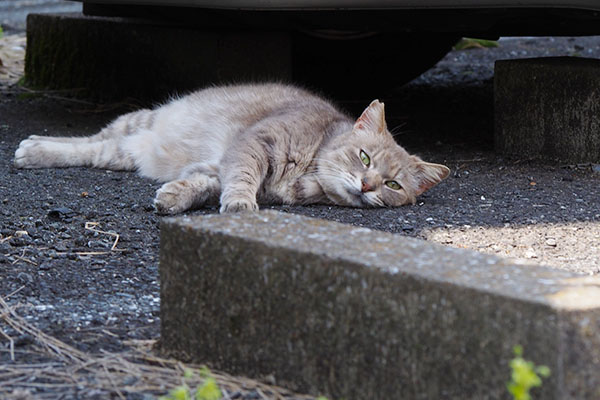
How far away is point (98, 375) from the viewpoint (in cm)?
191

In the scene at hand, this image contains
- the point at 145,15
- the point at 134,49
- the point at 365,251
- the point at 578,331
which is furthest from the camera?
the point at 134,49

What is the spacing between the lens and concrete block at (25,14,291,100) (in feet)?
16.2

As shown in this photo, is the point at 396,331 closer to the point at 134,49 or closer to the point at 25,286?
the point at 25,286

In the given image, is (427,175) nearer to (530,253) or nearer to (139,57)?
(530,253)

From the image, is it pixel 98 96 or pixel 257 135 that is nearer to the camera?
pixel 257 135

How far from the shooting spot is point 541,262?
9.22ft

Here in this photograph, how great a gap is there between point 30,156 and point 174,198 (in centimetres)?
107

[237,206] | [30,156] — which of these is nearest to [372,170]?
[237,206]

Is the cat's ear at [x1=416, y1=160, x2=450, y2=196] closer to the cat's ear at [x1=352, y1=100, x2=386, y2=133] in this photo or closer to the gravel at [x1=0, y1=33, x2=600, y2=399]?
the gravel at [x1=0, y1=33, x2=600, y2=399]

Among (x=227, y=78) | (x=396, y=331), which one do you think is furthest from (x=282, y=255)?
(x=227, y=78)

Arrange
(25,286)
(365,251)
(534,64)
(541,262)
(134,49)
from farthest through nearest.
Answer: (134,49), (534,64), (541,262), (25,286), (365,251)

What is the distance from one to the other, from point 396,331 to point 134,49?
4.36m

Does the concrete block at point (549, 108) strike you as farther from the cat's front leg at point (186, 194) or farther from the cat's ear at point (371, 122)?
the cat's front leg at point (186, 194)

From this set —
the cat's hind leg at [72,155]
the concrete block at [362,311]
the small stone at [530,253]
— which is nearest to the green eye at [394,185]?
the small stone at [530,253]
